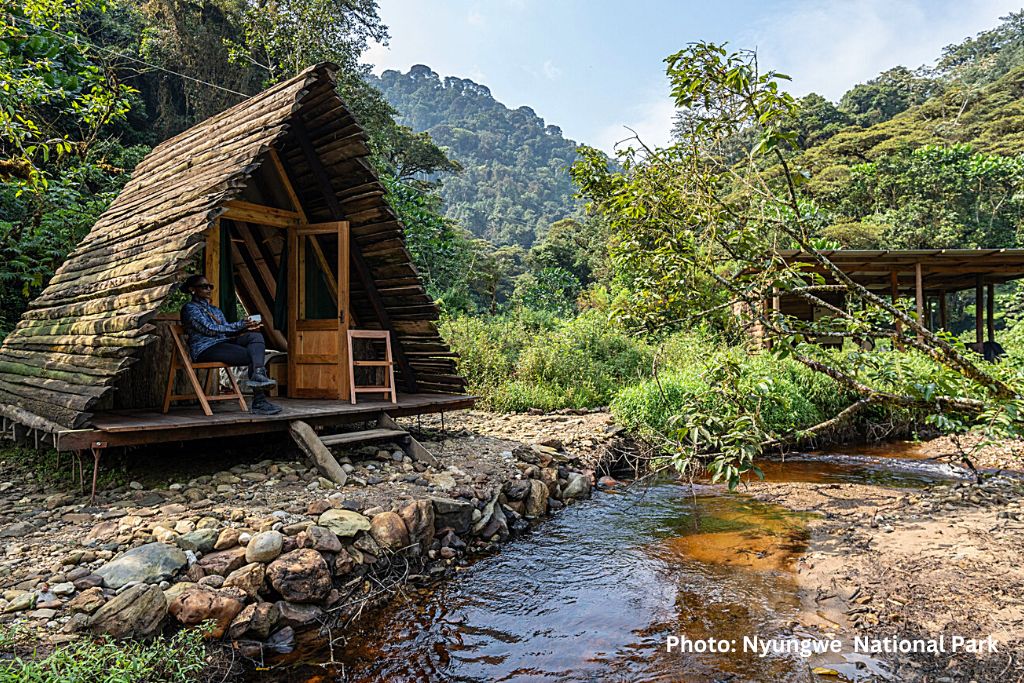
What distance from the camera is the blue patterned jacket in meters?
5.19

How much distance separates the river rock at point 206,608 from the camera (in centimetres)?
314

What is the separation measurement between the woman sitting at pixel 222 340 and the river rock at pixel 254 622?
2218 millimetres

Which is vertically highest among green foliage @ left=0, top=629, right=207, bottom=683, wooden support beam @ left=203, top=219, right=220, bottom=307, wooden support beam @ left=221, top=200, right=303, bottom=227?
wooden support beam @ left=221, top=200, right=303, bottom=227

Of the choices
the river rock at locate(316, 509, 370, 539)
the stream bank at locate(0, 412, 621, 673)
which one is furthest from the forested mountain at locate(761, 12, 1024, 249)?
the river rock at locate(316, 509, 370, 539)

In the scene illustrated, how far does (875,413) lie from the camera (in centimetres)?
911

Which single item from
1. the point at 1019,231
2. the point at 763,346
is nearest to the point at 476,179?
the point at 1019,231

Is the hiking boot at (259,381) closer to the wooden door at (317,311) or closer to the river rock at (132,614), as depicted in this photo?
the wooden door at (317,311)

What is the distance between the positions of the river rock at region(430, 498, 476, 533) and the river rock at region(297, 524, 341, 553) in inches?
38.2

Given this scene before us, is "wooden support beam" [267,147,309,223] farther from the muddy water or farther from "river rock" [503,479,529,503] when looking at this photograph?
the muddy water

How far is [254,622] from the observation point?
10.8 feet

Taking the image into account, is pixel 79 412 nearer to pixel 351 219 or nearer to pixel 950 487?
pixel 351 219

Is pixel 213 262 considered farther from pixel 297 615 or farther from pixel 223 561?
pixel 297 615

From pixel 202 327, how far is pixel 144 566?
7.74ft

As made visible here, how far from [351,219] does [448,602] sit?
4.14m
